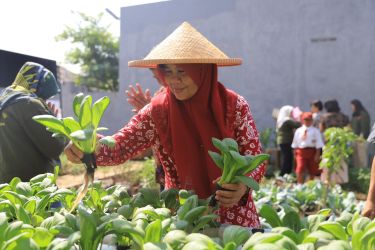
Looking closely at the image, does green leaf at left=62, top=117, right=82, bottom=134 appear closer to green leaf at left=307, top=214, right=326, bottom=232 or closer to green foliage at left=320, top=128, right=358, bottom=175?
green leaf at left=307, top=214, right=326, bottom=232

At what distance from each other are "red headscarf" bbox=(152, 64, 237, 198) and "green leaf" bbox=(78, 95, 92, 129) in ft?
1.99

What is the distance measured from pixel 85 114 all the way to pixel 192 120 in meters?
0.67

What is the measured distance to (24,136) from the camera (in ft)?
8.02

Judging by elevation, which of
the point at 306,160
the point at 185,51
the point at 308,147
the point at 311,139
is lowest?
the point at 306,160

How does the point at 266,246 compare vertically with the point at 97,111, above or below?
below

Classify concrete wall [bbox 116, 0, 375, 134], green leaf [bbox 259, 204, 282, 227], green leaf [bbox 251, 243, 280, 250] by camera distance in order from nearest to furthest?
green leaf [bbox 251, 243, 280, 250], green leaf [bbox 259, 204, 282, 227], concrete wall [bbox 116, 0, 375, 134]

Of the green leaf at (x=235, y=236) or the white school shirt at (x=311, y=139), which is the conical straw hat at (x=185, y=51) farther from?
the white school shirt at (x=311, y=139)

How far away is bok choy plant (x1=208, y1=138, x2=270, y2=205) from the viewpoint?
117 cm

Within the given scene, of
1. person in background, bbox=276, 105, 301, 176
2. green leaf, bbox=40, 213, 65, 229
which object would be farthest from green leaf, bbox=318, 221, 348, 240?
person in background, bbox=276, 105, 301, 176

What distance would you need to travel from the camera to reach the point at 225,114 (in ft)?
5.72

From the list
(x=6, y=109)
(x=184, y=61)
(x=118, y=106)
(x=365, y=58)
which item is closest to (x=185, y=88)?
(x=184, y=61)

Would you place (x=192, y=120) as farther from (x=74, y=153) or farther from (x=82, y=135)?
(x=82, y=135)

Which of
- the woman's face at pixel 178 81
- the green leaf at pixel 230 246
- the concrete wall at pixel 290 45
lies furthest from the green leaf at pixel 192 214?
the concrete wall at pixel 290 45

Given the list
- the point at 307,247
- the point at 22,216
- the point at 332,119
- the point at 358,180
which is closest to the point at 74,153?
the point at 22,216
